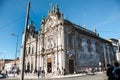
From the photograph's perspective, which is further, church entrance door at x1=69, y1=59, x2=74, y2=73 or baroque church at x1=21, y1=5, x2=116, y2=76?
Answer: baroque church at x1=21, y1=5, x2=116, y2=76

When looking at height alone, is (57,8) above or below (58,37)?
above

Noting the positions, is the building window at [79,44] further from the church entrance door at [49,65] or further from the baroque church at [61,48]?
the church entrance door at [49,65]

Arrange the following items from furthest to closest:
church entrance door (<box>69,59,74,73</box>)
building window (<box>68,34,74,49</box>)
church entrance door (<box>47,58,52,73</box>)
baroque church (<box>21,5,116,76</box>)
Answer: church entrance door (<box>47,58,52,73</box>)
building window (<box>68,34,74,49</box>)
baroque church (<box>21,5,116,76</box>)
church entrance door (<box>69,59,74,73</box>)

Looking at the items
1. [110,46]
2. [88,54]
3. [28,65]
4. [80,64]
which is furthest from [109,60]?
[28,65]

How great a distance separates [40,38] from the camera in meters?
41.5

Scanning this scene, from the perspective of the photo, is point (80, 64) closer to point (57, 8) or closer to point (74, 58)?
point (74, 58)

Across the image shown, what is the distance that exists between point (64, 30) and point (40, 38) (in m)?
11.1

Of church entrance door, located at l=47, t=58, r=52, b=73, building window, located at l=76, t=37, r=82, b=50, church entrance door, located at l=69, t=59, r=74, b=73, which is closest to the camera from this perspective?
church entrance door, located at l=69, t=59, r=74, b=73

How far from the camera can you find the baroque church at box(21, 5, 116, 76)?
107 feet

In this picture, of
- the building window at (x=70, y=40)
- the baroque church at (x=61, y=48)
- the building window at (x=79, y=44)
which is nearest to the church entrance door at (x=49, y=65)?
the baroque church at (x=61, y=48)

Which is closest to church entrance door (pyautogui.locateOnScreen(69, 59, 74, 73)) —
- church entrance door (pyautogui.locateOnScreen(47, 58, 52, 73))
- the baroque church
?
the baroque church

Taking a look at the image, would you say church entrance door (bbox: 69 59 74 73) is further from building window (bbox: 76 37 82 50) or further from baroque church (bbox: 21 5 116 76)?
building window (bbox: 76 37 82 50)

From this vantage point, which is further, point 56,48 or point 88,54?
point 88,54

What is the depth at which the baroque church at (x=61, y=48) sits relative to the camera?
107ft
